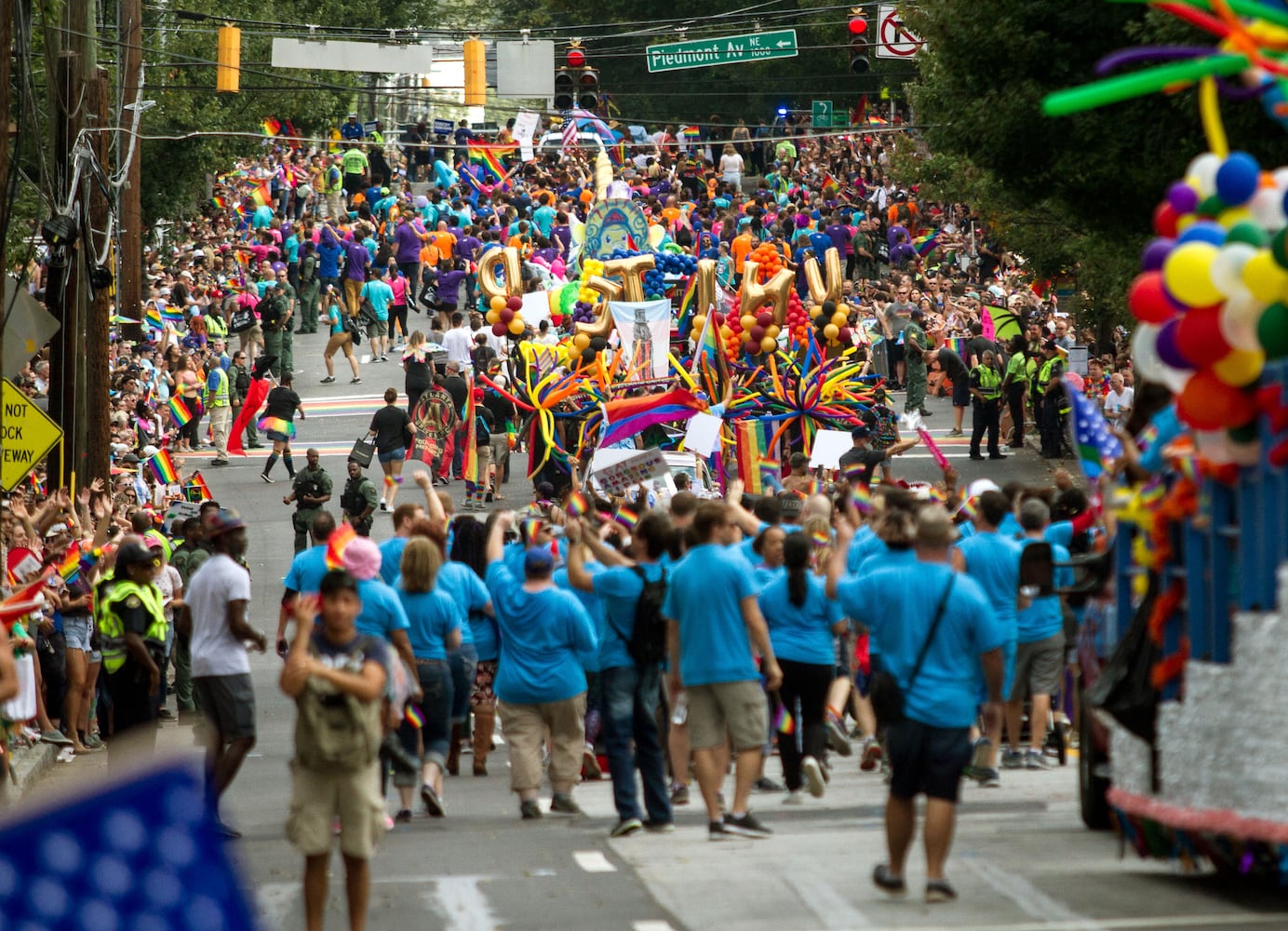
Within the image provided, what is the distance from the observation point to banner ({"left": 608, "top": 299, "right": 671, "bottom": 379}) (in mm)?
22531

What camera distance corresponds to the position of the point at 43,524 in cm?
1498

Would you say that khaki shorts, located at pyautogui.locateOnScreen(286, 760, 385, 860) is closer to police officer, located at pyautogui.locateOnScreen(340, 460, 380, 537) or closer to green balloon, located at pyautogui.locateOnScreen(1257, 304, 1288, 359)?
green balloon, located at pyautogui.locateOnScreen(1257, 304, 1288, 359)

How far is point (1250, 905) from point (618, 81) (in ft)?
203

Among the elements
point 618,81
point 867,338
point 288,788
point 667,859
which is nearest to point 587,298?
point 867,338

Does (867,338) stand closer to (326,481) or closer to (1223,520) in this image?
(326,481)

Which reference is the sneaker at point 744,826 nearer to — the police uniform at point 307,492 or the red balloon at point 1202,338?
the red balloon at point 1202,338

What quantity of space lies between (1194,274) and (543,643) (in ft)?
15.6

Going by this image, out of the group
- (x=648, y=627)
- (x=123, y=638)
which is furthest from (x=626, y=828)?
(x=123, y=638)

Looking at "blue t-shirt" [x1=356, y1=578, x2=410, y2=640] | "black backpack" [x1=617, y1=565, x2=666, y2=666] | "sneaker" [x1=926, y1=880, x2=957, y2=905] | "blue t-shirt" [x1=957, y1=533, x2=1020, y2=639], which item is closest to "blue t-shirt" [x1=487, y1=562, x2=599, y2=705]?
"black backpack" [x1=617, y1=565, x2=666, y2=666]

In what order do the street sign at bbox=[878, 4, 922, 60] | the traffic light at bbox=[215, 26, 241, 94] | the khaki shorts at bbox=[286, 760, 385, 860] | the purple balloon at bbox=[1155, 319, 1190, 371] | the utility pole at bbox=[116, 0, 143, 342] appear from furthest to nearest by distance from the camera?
the street sign at bbox=[878, 4, 922, 60], the traffic light at bbox=[215, 26, 241, 94], the utility pole at bbox=[116, 0, 143, 342], the khaki shorts at bbox=[286, 760, 385, 860], the purple balloon at bbox=[1155, 319, 1190, 371]

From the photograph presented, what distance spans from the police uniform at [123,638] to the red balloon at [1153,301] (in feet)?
23.6

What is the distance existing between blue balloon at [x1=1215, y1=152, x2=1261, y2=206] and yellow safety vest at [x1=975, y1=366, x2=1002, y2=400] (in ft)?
63.9

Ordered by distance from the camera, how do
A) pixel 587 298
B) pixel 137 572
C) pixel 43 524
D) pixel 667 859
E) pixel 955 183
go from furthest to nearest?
1. pixel 955 183
2. pixel 587 298
3. pixel 43 524
4. pixel 137 572
5. pixel 667 859

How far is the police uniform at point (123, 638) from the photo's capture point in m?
12.7
